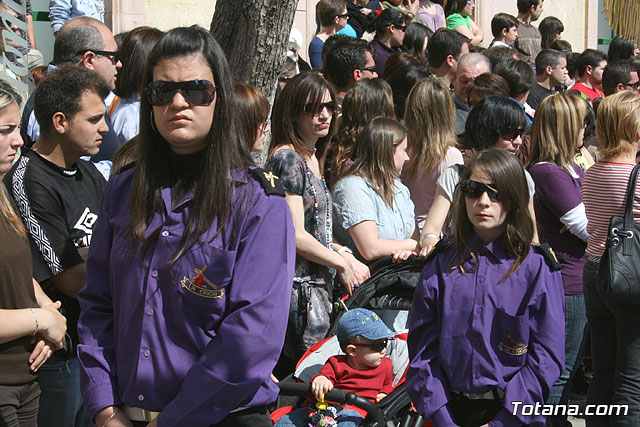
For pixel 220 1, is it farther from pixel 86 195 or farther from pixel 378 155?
pixel 86 195

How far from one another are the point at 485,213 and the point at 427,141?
188 centimetres

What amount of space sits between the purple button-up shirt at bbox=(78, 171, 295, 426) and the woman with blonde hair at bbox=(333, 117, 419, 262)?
2.39 metres

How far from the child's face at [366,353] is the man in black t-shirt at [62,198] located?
133cm

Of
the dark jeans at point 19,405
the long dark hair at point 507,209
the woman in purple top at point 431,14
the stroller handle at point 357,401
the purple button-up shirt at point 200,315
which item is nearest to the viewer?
the purple button-up shirt at point 200,315

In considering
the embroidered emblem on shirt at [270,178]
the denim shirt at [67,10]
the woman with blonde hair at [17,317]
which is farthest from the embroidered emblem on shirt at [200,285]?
the denim shirt at [67,10]

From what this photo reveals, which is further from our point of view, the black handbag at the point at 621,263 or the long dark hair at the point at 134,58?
the long dark hair at the point at 134,58

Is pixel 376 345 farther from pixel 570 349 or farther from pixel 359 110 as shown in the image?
pixel 359 110

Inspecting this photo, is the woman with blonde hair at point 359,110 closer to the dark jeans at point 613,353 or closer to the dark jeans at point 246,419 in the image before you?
the dark jeans at point 613,353

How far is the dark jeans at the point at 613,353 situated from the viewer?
4.50m

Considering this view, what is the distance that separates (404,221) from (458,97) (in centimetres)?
251

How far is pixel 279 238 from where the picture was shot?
2469 millimetres

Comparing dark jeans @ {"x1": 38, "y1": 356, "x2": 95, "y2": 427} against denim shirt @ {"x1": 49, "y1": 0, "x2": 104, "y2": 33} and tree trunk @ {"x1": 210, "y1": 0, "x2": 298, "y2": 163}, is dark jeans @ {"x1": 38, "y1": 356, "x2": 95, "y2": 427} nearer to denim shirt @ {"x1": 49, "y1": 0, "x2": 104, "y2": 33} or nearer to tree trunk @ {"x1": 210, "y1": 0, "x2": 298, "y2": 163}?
tree trunk @ {"x1": 210, "y1": 0, "x2": 298, "y2": 163}

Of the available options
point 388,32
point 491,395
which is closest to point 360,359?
point 491,395

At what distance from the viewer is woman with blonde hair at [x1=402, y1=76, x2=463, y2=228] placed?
18.0ft
